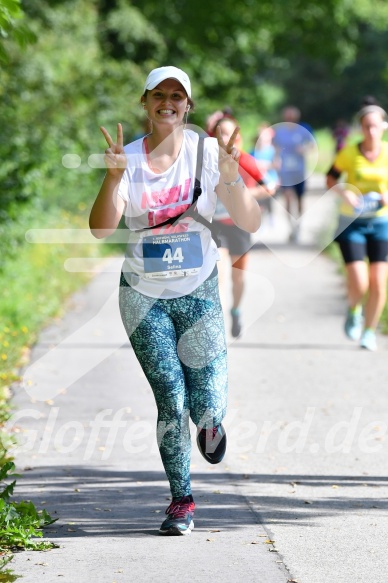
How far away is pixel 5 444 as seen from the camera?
288 inches

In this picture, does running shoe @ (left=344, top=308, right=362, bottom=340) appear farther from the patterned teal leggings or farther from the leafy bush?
the leafy bush

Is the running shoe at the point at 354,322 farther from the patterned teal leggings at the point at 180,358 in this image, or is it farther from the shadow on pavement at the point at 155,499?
the patterned teal leggings at the point at 180,358

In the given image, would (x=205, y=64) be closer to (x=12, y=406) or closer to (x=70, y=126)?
(x=70, y=126)

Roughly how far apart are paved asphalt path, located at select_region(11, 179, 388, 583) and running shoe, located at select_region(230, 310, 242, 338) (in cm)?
14

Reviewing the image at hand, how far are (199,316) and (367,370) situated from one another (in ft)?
15.9

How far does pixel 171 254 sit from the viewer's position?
5.42 meters

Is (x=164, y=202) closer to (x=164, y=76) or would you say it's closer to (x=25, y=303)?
(x=164, y=76)

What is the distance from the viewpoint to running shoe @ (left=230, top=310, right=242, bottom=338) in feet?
37.0

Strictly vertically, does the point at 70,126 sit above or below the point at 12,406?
above

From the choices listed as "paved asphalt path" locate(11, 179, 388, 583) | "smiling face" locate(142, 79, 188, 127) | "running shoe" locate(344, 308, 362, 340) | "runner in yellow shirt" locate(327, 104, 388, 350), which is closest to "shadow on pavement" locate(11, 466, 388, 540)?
"paved asphalt path" locate(11, 179, 388, 583)

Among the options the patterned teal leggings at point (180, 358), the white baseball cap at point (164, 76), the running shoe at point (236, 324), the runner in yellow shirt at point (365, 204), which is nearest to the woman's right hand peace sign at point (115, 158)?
the white baseball cap at point (164, 76)

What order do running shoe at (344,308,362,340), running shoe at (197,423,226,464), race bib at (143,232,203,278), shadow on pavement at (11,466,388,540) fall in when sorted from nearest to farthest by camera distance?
race bib at (143,232,203,278), running shoe at (197,423,226,464), shadow on pavement at (11,466,388,540), running shoe at (344,308,362,340)

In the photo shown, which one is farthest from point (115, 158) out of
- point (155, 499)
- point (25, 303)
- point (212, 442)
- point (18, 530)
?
point (25, 303)

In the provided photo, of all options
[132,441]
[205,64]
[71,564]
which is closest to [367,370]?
[132,441]
